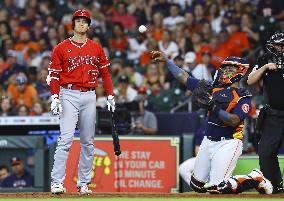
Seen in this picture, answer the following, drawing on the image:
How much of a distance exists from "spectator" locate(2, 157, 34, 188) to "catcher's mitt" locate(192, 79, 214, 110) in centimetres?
499

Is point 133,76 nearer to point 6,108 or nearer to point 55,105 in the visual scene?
point 6,108

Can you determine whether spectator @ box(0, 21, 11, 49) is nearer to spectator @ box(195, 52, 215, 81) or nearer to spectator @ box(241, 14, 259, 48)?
spectator @ box(195, 52, 215, 81)

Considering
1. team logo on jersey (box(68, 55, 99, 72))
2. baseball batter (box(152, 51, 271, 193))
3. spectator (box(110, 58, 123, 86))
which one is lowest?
baseball batter (box(152, 51, 271, 193))

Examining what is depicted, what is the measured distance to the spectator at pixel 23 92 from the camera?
19.1 m

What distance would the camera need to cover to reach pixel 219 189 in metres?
11.8

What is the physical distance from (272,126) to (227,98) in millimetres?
997

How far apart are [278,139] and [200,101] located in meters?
1.40

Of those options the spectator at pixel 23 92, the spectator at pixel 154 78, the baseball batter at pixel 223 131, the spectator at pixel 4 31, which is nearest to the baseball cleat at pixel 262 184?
the baseball batter at pixel 223 131

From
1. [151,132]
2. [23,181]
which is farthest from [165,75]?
[23,181]

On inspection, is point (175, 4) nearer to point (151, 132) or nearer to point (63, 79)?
point (151, 132)

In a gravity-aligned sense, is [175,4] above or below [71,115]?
above

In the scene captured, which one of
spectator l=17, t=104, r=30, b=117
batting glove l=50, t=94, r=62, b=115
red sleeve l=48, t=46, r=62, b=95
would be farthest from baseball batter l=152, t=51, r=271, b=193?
spectator l=17, t=104, r=30, b=117

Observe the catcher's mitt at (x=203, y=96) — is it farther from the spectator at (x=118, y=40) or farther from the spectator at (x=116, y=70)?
the spectator at (x=118, y=40)

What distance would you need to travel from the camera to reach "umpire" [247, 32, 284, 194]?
1266 cm
